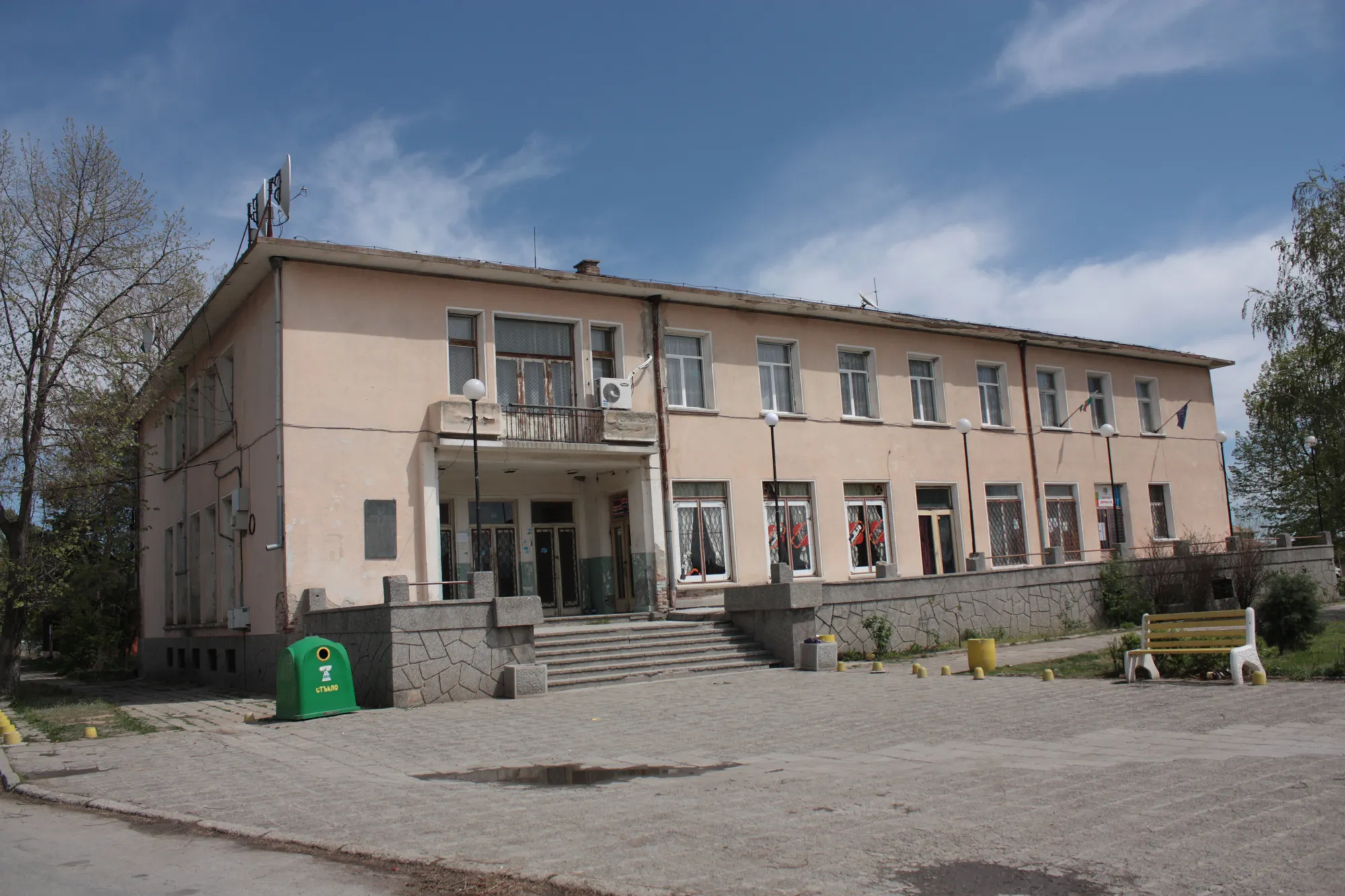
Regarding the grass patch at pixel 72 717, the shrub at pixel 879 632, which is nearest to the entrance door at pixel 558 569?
the shrub at pixel 879 632

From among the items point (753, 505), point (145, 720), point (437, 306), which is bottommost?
point (145, 720)

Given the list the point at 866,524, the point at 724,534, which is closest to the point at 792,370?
the point at 866,524

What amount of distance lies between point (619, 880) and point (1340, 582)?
29.7 meters

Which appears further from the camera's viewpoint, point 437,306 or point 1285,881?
point 437,306

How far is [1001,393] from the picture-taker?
89.8 feet

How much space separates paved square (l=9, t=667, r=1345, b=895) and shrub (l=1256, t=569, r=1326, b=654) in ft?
9.48

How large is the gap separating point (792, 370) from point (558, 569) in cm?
702

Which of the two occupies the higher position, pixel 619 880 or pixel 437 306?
pixel 437 306

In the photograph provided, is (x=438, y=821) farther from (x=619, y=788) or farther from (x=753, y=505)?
(x=753, y=505)

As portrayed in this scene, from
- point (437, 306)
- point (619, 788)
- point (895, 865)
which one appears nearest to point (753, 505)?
point (437, 306)

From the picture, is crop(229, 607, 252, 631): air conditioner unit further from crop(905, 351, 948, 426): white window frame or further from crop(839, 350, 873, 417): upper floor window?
crop(905, 351, 948, 426): white window frame

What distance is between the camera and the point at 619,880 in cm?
499

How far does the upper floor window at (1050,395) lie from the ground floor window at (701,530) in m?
11.3

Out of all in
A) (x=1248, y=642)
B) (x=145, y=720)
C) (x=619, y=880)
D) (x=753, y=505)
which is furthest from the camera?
(x=753, y=505)
